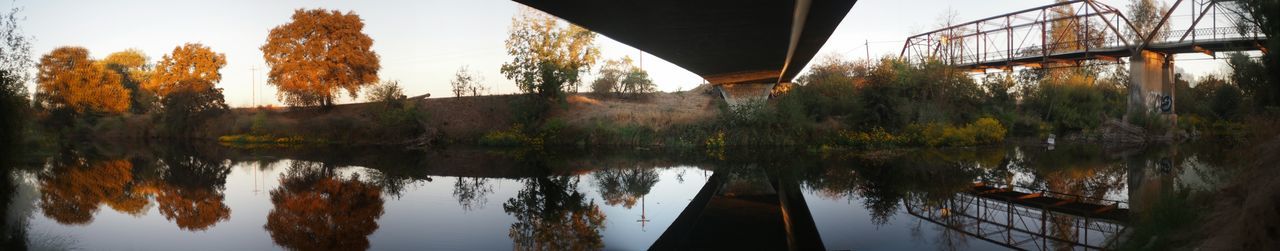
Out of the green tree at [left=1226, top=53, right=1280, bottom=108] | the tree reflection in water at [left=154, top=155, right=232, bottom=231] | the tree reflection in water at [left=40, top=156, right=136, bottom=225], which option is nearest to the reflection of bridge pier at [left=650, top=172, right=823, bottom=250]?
the green tree at [left=1226, top=53, right=1280, bottom=108]

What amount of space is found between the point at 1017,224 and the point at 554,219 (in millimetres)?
5484

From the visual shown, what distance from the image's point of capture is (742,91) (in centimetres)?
2395

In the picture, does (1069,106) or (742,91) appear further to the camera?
(1069,106)

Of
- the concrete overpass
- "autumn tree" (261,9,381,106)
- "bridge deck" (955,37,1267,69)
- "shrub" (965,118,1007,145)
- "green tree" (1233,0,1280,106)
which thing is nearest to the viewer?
"green tree" (1233,0,1280,106)

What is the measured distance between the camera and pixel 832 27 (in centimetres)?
1052

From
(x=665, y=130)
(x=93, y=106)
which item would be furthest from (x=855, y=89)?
(x=93, y=106)

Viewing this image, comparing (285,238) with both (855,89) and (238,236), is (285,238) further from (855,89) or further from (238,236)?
(855,89)

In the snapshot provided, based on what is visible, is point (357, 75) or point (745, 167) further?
point (357, 75)

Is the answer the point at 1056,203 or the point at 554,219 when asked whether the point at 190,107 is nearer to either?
the point at 554,219

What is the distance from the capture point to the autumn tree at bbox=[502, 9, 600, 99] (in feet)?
92.7

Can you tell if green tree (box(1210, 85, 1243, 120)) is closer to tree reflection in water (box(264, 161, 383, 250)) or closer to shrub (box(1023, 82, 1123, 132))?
shrub (box(1023, 82, 1123, 132))

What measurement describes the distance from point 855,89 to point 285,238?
21619 millimetres

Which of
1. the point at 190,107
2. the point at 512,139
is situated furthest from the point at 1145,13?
the point at 190,107

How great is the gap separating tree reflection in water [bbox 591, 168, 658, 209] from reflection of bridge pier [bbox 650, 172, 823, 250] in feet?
3.50
